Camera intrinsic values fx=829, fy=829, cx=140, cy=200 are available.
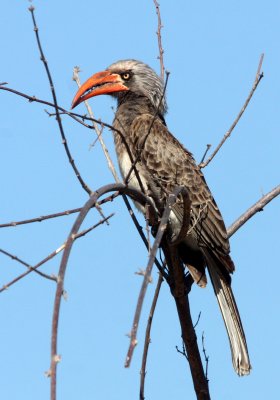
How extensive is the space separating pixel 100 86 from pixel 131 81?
410 mm

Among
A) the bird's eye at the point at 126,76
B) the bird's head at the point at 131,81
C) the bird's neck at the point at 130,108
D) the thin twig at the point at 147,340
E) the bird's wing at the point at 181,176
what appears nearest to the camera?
the thin twig at the point at 147,340

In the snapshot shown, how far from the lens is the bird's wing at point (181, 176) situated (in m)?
5.55

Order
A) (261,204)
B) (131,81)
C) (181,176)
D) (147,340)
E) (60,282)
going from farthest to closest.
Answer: (131,81) → (181,176) → (261,204) → (147,340) → (60,282)

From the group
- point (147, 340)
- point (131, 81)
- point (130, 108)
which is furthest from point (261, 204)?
point (131, 81)

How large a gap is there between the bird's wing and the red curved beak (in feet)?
A: 1.40

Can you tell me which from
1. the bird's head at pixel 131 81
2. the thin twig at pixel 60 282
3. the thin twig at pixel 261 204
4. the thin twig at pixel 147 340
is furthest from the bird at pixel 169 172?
the thin twig at pixel 60 282

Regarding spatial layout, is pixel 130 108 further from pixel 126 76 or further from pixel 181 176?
pixel 181 176

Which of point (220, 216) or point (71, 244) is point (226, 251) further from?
point (71, 244)

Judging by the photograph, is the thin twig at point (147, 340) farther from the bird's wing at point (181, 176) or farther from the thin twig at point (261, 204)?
the bird's wing at point (181, 176)

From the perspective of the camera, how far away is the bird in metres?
5.33

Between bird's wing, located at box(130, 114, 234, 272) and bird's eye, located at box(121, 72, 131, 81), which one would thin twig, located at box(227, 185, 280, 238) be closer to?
bird's wing, located at box(130, 114, 234, 272)

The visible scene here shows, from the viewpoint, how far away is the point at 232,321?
5316mm

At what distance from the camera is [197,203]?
5809 mm

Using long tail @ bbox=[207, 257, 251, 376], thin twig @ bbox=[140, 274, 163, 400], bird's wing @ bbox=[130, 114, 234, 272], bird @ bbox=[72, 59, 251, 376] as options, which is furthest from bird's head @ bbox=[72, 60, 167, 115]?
thin twig @ bbox=[140, 274, 163, 400]
